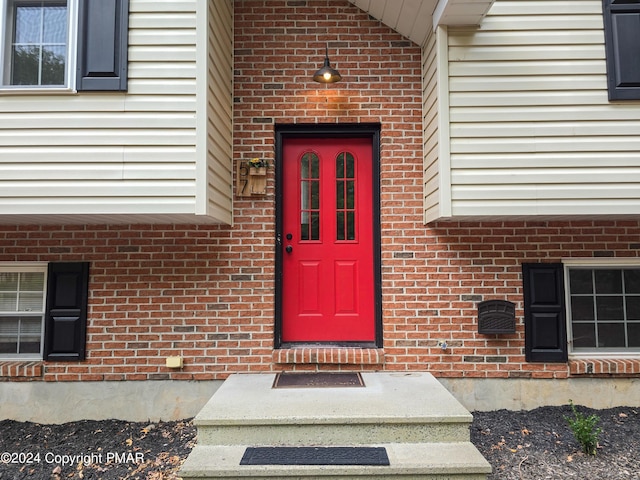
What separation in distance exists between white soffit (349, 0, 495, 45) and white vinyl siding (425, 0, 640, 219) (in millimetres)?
129

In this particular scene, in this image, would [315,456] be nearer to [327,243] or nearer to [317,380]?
[317,380]

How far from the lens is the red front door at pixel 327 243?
3.67 meters

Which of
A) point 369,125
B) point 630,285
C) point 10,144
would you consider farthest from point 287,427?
point 630,285

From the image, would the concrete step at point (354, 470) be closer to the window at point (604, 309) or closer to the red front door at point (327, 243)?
the red front door at point (327, 243)

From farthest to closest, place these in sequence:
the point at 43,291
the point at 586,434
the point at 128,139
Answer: the point at 43,291 → the point at 128,139 → the point at 586,434

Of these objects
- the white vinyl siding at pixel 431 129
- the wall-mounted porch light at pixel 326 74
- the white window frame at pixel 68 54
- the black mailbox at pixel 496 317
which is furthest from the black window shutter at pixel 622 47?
the white window frame at pixel 68 54

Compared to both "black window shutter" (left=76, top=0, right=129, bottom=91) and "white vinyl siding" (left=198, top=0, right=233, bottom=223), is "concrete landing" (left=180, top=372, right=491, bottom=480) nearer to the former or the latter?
"white vinyl siding" (left=198, top=0, right=233, bottom=223)

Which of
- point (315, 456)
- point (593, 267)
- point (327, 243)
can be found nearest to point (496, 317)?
point (593, 267)

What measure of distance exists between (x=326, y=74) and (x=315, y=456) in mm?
2880

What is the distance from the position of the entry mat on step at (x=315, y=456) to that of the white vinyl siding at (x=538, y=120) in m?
1.82

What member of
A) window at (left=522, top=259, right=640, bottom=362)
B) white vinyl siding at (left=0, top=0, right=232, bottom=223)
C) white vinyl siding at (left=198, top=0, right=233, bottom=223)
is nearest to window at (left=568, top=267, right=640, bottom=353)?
window at (left=522, top=259, right=640, bottom=362)

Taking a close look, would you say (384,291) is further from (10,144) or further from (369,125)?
(10,144)

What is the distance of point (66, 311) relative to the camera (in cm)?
346

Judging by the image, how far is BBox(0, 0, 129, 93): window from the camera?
116 inches
